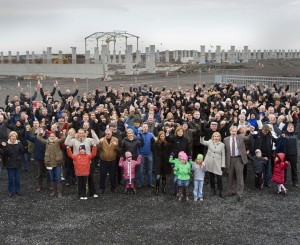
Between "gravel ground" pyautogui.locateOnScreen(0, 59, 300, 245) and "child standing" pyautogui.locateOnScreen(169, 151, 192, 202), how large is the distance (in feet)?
0.80

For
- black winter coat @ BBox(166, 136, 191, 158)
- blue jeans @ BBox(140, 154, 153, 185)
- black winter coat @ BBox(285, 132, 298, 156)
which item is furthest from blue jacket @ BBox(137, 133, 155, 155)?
black winter coat @ BBox(285, 132, 298, 156)

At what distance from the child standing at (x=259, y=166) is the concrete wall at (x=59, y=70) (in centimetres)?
3183

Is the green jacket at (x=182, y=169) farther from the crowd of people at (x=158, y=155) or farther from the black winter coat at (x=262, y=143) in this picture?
the black winter coat at (x=262, y=143)

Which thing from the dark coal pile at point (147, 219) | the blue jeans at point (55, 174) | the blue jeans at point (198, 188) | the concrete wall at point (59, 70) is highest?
the concrete wall at point (59, 70)

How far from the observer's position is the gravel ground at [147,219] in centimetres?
673

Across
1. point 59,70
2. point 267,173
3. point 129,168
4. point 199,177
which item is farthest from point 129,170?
point 59,70

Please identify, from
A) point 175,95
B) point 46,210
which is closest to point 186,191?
point 46,210

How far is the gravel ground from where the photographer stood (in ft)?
22.1

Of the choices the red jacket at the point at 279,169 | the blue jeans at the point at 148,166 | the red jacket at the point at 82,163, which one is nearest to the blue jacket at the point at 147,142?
the blue jeans at the point at 148,166

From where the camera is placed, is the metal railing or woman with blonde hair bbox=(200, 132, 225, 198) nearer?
woman with blonde hair bbox=(200, 132, 225, 198)

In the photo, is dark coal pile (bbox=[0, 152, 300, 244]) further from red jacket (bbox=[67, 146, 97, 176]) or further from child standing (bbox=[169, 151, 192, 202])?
red jacket (bbox=[67, 146, 97, 176])

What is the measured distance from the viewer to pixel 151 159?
30.6ft

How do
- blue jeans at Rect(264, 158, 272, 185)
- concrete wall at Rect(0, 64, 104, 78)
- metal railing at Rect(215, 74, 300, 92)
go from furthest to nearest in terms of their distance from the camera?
concrete wall at Rect(0, 64, 104, 78), metal railing at Rect(215, 74, 300, 92), blue jeans at Rect(264, 158, 272, 185)

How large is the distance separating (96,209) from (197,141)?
10.3ft
